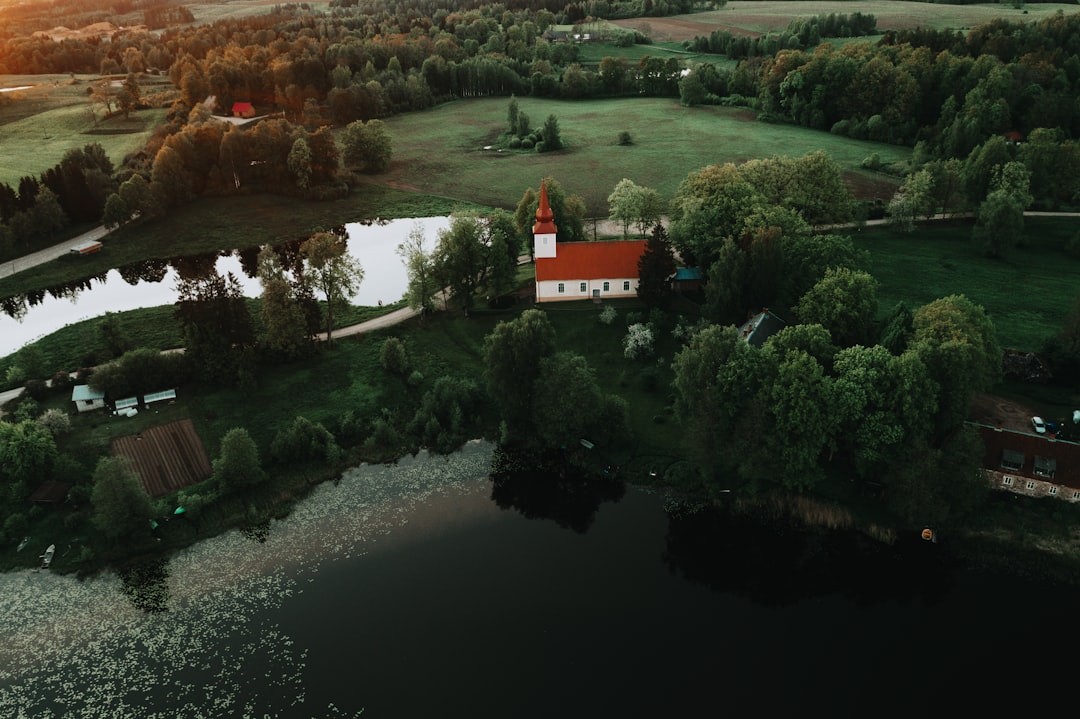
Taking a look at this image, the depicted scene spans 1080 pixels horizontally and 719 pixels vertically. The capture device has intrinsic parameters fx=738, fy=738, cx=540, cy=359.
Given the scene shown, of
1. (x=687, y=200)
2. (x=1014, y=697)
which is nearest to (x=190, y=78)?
(x=687, y=200)

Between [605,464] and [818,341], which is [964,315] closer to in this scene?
[818,341]

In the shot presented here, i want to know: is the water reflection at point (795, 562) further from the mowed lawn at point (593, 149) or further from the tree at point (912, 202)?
the mowed lawn at point (593, 149)

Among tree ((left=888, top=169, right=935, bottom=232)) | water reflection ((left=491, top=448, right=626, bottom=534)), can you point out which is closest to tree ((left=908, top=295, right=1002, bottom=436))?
water reflection ((left=491, top=448, right=626, bottom=534))

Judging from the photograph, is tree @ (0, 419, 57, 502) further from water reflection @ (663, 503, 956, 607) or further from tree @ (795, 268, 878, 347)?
tree @ (795, 268, 878, 347)

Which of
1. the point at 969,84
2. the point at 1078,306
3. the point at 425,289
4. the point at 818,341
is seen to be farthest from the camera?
the point at 969,84

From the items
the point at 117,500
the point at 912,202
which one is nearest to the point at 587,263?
the point at 912,202

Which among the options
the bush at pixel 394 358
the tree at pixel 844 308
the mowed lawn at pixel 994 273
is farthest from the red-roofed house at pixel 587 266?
the mowed lawn at pixel 994 273

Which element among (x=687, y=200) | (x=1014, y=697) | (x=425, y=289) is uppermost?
(x=687, y=200)
